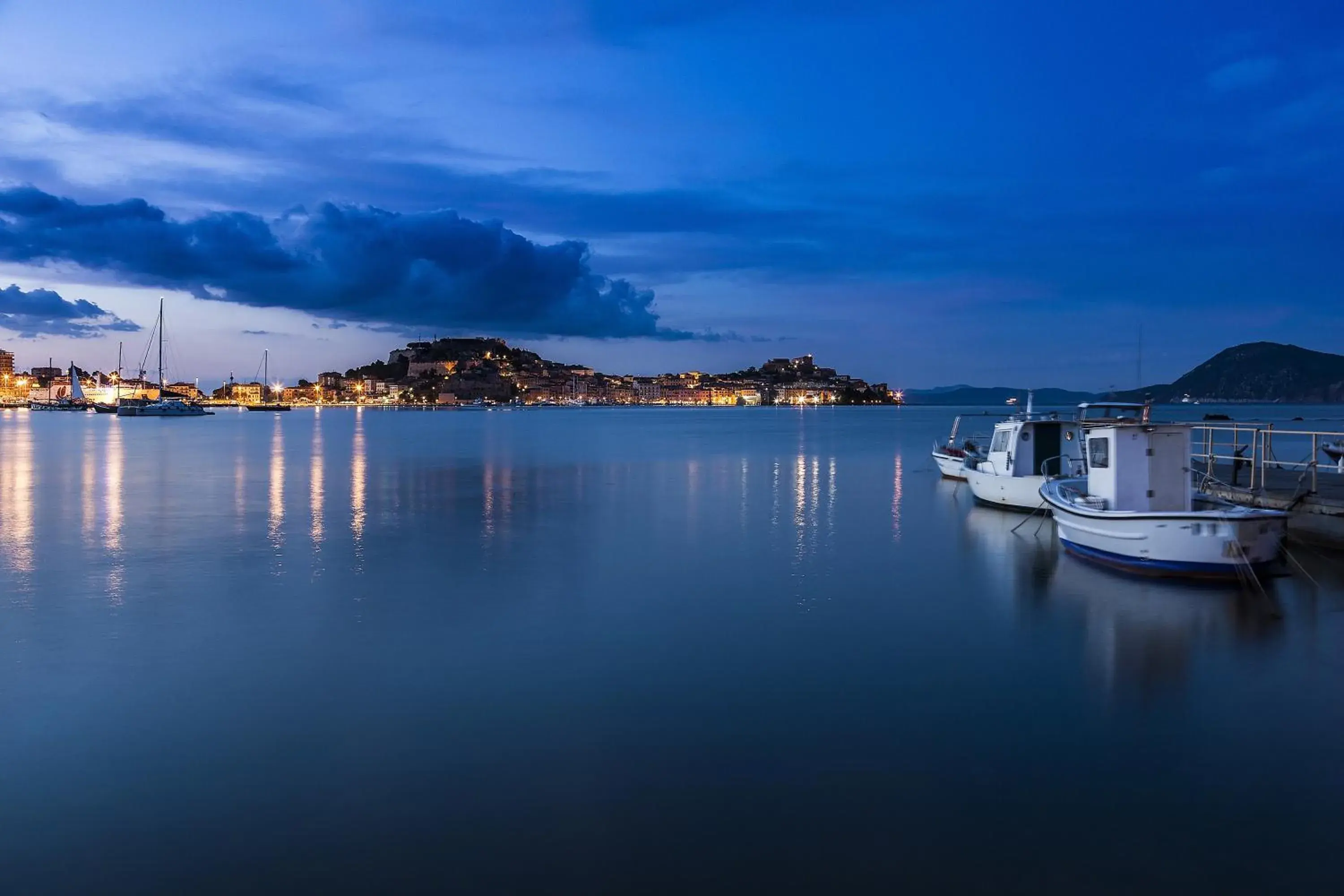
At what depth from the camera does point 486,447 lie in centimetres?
6650

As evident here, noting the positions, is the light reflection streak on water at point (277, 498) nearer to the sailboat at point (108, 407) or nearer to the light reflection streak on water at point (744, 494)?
the light reflection streak on water at point (744, 494)

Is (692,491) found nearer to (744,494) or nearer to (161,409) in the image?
(744,494)

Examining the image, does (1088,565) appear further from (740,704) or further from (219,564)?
(219,564)

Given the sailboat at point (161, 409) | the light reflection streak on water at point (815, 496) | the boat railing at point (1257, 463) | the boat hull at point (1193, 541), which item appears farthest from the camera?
the sailboat at point (161, 409)

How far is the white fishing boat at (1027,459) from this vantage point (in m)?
26.1

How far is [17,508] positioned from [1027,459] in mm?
31355

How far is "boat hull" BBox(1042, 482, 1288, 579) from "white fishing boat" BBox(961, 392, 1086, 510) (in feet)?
29.1

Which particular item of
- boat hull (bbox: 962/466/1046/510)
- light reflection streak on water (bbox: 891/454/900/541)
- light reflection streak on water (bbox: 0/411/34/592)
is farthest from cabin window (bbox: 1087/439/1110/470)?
light reflection streak on water (bbox: 0/411/34/592)

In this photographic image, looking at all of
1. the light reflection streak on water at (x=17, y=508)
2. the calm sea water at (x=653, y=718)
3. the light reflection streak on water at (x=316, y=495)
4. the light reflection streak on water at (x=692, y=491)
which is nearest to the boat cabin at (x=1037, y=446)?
the calm sea water at (x=653, y=718)

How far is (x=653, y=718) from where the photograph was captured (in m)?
9.84

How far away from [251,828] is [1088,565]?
15875 mm

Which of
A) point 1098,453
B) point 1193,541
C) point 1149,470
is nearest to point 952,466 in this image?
point 1098,453

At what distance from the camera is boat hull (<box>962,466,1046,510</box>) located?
2575 centimetres

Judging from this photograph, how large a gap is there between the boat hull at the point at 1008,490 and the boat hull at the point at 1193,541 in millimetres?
8069
